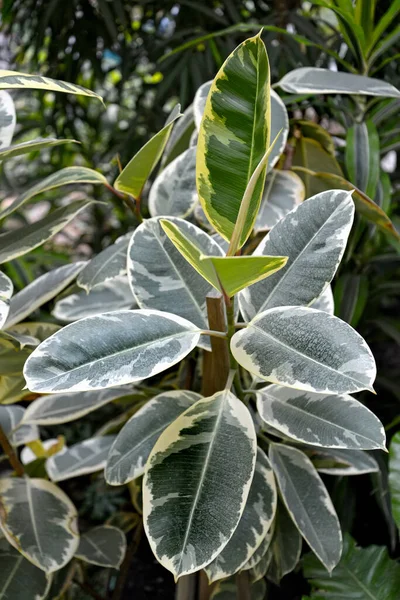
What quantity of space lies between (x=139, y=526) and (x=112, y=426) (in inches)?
8.0

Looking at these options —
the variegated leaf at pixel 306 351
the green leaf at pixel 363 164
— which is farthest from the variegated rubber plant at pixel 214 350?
the green leaf at pixel 363 164

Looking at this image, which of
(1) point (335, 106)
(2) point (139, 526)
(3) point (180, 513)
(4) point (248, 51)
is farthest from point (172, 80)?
(3) point (180, 513)

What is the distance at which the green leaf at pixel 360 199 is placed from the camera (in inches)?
28.6

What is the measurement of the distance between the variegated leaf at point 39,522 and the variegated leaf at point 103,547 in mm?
106

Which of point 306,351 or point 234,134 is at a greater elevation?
point 234,134

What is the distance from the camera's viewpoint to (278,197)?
0.77m

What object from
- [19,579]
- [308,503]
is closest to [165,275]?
[308,503]

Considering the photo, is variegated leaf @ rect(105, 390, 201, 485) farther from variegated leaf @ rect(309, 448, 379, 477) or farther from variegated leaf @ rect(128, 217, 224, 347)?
variegated leaf @ rect(309, 448, 379, 477)

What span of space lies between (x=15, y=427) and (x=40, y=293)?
232mm

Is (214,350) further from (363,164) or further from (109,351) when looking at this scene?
(363,164)

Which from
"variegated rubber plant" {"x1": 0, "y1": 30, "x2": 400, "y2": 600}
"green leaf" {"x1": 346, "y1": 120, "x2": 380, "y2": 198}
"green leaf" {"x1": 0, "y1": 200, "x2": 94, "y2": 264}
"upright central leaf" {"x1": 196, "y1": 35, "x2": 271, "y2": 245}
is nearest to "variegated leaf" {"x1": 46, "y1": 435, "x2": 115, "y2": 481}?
"variegated rubber plant" {"x1": 0, "y1": 30, "x2": 400, "y2": 600}

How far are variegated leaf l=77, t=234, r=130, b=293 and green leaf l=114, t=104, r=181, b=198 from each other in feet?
0.27

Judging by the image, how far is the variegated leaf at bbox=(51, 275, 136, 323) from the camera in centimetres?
75

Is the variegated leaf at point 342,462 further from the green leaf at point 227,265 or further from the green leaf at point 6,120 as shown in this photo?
the green leaf at point 6,120
